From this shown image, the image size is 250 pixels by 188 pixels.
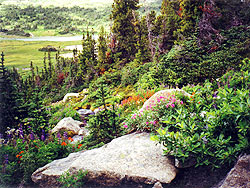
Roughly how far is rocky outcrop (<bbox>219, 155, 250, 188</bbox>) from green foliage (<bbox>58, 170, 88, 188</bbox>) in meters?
2.07

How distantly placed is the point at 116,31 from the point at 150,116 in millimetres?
11693

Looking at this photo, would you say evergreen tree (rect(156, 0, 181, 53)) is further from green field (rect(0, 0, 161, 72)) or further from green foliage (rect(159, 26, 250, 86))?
green field (rect(0, 0, 161, 72))

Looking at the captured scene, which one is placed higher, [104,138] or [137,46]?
[137,46]

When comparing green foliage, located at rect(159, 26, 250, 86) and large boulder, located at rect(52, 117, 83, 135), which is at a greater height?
green foliage, located at rect(159, 26, 250, 86)

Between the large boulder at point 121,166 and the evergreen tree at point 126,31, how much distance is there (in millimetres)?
12301

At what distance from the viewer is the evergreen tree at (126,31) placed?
15453 mm

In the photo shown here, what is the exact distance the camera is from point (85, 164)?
377 cm

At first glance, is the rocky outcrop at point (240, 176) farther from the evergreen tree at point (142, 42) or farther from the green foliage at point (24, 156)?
the evergreen tree at point (142, 42)

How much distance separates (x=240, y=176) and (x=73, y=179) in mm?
2416

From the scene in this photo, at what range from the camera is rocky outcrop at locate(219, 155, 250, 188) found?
2682 millimetres

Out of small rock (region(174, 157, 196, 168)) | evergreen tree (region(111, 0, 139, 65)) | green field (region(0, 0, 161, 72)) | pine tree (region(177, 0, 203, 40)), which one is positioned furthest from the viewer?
evergreen tree (region(111, 0, 139, 65))

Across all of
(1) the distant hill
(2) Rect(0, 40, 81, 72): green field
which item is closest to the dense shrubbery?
(2) Rect(0, 40, 81, 72): green field

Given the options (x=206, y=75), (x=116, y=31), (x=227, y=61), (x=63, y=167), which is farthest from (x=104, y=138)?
(x=116, y=31)

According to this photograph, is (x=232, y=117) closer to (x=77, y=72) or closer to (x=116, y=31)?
(x=77, y=72)
